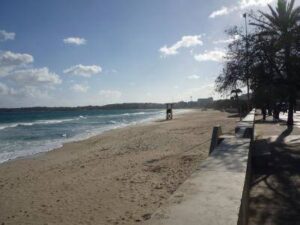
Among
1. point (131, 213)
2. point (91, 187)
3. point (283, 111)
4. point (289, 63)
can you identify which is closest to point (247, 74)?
point (289, 63)

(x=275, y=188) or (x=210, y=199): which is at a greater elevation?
(x=210, y=199)

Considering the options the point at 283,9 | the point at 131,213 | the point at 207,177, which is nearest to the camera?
the point at 207,177

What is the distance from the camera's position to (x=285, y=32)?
17.2m

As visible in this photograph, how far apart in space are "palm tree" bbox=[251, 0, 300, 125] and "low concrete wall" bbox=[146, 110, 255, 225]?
1034 cm

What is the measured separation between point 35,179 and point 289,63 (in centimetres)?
1014

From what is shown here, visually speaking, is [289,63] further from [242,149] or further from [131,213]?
[131,213]

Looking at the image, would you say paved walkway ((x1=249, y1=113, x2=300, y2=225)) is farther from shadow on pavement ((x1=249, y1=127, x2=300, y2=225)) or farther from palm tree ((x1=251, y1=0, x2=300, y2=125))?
palm tree ((x1=251, y1=0, x2=300, y2=125))

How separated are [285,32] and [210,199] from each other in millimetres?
14847

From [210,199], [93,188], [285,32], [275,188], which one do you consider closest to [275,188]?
[275,188]

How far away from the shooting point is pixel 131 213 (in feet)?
25.5

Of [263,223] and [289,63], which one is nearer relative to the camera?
[263,223]

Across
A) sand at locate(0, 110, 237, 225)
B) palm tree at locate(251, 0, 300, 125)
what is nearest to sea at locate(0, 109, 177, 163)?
sand at locate(0, 110, 237, 225)

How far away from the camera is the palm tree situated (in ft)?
51.1

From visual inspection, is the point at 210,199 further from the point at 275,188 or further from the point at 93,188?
the point at 93,188
